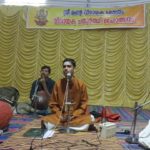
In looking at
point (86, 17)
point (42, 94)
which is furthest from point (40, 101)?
point (86, 17)

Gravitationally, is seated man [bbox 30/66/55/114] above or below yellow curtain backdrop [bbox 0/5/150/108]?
below

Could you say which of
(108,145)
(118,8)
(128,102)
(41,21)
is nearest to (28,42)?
(41,21)

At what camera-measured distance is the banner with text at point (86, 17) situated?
27.1ft

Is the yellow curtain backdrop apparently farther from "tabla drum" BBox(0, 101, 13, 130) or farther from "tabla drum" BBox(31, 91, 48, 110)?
"tabla drum" BBox(0, 101, 13, 130)

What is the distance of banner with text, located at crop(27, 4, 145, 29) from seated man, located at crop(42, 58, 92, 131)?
432 centimetres

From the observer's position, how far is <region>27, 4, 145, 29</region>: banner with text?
8250 millimetres

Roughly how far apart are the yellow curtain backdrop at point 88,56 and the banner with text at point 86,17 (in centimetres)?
16

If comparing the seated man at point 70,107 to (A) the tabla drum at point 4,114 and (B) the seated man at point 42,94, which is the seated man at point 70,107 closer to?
(A) the tabla drum at point 4,114

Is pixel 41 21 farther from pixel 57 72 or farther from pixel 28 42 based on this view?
pixel 57 72

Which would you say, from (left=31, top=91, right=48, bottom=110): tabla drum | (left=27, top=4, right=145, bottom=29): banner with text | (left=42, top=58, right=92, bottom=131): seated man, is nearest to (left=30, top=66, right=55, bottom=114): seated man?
(left=31, top=91, right=48, bottom=110): tabla drum

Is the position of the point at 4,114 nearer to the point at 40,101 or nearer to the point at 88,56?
the point at 40,101

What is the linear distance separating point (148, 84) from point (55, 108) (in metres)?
4.45

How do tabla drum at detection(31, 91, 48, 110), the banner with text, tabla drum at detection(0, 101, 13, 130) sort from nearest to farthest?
1. tabla drum at detection(0, 101, 13, 130)
2. tabla drum at detection(31, 91, 48, 110)
3. the banner with text

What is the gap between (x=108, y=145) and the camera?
3.55m
